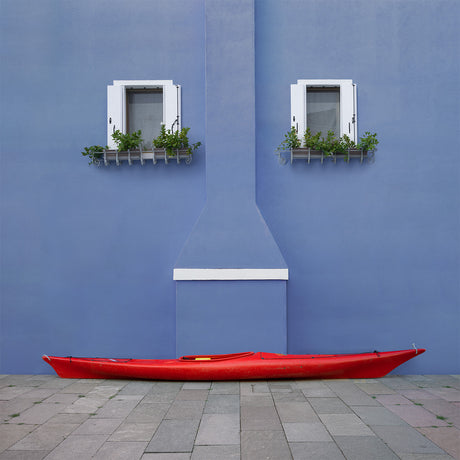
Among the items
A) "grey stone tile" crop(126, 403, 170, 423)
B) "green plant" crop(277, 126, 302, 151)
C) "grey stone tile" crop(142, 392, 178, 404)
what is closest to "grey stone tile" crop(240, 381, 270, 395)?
"grey stone tile" crop(142, 392, 178, 404)

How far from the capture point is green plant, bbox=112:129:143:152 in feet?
16.0

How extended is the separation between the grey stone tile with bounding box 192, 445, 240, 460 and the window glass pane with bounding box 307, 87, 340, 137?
392cm

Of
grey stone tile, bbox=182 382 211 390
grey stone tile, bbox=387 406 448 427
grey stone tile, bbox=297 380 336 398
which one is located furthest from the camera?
grey stone tile, bbox=182 382 211 390

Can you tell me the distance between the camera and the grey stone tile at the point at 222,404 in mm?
3496

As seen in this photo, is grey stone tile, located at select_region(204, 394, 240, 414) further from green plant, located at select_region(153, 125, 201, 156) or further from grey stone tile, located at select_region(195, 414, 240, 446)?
green plant, located at select_region(153, 125, 201, 156)

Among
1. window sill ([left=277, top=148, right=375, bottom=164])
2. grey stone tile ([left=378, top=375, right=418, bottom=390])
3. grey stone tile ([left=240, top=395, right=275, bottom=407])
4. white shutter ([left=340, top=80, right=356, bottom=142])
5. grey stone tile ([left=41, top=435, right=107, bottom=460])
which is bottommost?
grey stone tile ([left=378, top=375, right=418, bottom=390])

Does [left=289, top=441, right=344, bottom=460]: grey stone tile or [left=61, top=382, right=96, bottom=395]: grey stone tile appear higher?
[left=289, top=441, right=344, bottom=460]: grey stone tile

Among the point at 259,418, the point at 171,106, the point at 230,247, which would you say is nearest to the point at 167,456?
the point at 259,418

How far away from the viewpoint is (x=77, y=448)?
112 inches

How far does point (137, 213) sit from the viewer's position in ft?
16.5

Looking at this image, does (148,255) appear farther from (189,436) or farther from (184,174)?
(189,436)

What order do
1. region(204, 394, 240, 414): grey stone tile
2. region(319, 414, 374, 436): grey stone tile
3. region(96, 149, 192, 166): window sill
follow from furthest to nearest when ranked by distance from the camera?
1. region(96, 149, 192, 166): window sill
2. region(204, 394, 240, 414): grey stone tile
3. region(319, 414, 374, 436): grey stone tile

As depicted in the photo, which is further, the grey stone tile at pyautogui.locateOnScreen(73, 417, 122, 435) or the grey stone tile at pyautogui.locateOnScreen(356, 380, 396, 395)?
the grey stone tile at pyautogui.locateOnScreen(356, 380, 396, 395)

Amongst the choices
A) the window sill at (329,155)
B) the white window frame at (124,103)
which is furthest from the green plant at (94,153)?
the window sill at (329,155)
